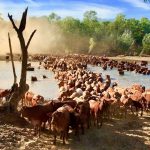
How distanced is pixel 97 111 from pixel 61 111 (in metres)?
3.23

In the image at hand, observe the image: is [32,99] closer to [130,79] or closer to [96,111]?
[96,111]

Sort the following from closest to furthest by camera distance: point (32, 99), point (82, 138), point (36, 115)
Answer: point (36, 115) < point (82, 138) < point (32, 99)

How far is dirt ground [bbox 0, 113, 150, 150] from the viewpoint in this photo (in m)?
12.1

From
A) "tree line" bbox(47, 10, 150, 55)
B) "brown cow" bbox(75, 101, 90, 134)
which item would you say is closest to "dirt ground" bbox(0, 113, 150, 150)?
"brown cow" bbox(75, 101, 90, 134)

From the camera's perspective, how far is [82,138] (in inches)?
522

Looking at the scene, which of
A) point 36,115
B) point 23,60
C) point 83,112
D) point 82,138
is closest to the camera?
point 36,115

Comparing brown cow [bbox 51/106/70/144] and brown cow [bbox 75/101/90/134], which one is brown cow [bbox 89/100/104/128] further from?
brown cow [bbox 51/106/70/144]

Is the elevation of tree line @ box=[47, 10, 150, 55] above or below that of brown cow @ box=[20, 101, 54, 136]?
above

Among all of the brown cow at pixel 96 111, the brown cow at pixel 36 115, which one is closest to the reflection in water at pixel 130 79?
the brown cow at pixel 96 111

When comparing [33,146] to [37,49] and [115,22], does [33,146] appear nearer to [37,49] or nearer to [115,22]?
[37,49]

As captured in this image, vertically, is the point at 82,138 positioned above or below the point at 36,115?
below

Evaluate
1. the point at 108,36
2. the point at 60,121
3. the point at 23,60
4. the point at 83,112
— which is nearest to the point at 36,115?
the point at 60,121

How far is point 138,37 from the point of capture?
115 metres

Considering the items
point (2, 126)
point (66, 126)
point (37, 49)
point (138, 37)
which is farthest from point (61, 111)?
point (138, 37)
